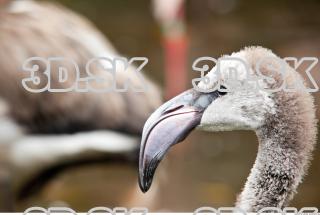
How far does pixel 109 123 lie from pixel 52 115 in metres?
0.17

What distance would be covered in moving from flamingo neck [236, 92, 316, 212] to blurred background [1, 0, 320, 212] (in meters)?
0.95

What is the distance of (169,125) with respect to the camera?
1.28m

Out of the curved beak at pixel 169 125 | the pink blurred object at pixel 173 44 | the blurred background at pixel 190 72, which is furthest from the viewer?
the pink blurred object at pixel 173 44

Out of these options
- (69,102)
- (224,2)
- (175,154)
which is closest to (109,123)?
(69,102)

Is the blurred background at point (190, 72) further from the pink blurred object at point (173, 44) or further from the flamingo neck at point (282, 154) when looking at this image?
the flamingo neck at point (282, 154)

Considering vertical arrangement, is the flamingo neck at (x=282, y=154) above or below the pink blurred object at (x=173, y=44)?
below

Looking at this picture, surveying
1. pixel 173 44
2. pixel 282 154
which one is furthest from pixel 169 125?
pixel 173 44

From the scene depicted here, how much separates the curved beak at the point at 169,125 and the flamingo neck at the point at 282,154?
0.11 m

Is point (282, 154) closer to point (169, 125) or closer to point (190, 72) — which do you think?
point (169, 125)

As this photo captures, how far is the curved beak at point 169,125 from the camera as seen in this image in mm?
1283

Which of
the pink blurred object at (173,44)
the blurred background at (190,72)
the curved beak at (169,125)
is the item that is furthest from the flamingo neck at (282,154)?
the pink blurred object at (173,44)

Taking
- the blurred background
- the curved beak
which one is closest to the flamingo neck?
the curved beak

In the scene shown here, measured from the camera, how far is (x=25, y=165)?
91.6 inches

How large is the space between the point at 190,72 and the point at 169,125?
2369 mm
